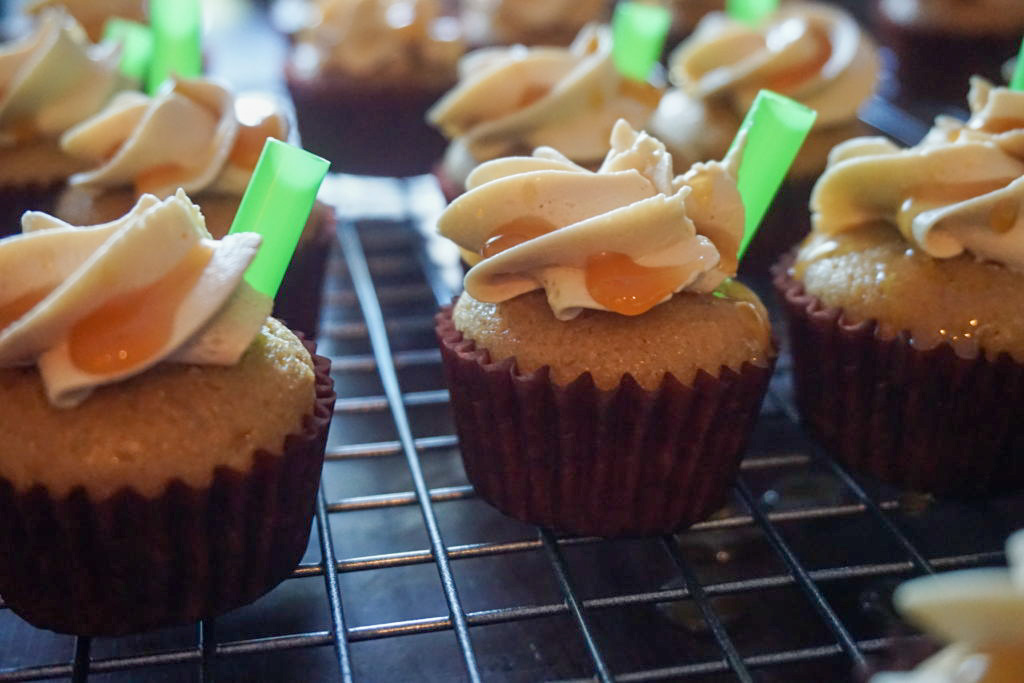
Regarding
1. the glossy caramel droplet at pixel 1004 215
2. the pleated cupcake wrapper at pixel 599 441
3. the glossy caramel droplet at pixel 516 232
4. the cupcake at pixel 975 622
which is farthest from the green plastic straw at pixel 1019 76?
the cupcake at pixel 975 622

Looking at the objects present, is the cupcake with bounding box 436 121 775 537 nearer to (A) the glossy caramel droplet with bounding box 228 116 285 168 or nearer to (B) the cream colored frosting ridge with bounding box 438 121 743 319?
(B) the cream colored frosting ridge with bounding box 438 121 743 319

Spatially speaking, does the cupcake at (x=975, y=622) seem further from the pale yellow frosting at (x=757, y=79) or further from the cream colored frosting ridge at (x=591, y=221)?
the pale yellow frosting at (x=757, y=79)

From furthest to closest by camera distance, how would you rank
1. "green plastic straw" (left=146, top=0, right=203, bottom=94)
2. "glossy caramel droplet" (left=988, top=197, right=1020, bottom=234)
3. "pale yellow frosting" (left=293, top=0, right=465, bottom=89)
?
"pale yellow frosting" (left=293, top=0, right=465, bottom=89) < "green plastic straw" (left=146, top=0, right=203, bottom=94) < "glossy caramel droplet" (left=988, top=197, right=1020, bottom=234)

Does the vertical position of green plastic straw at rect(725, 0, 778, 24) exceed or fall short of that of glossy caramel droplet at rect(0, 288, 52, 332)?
it falls short

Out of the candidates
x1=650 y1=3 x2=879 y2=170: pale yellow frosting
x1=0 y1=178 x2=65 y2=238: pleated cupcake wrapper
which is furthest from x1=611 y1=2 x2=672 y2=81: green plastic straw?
x1=0 y1=178 x2=65 y2=238: pleated cupcake wrapper

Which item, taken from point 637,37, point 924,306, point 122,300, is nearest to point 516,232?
point 122,300

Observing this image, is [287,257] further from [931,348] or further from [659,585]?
[931,348]
